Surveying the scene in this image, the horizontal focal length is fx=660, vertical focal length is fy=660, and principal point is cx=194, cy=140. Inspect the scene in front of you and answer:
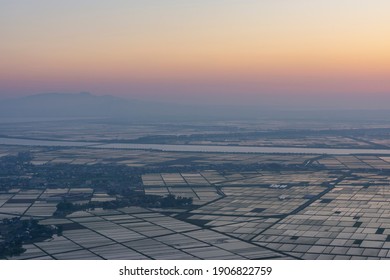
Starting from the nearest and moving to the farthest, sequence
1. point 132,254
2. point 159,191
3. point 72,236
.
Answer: point 132,254
point 72,236
point 159,191

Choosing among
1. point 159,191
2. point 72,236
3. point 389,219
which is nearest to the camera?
point 72,236

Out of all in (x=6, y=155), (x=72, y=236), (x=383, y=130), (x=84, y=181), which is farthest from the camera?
(x=383, y=130)

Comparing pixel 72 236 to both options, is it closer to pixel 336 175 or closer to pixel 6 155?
pixel 336 175

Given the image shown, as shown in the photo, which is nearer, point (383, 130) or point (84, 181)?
point (84, 181)

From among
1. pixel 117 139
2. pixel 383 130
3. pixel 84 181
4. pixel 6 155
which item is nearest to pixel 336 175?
pixel 84 181

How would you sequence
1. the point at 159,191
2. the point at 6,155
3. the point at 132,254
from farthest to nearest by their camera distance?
1. the point at 6,155
2. the point at 159,191
3. the point at 132,254

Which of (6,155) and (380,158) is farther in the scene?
(6,155)

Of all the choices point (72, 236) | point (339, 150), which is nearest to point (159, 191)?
point (72, 236)

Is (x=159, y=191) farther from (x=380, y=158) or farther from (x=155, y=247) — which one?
(x=380, y=158)
